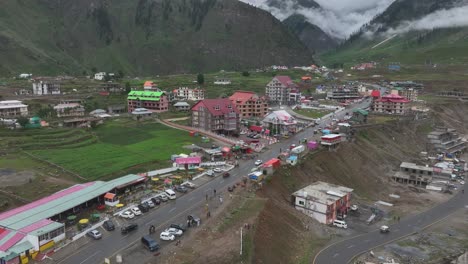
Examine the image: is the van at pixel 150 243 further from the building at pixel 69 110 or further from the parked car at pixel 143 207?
the building at pixel 69 110

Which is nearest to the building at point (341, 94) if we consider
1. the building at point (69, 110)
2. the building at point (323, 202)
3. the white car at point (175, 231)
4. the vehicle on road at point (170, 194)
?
the building at point (69, 110)

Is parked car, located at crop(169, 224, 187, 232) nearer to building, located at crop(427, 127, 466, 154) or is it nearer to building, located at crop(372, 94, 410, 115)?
building, located at crop(427, 127, 466, 154)

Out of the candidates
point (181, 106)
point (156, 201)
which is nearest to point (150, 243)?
point (156, 201)

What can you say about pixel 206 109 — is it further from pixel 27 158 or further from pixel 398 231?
pixel 398 231

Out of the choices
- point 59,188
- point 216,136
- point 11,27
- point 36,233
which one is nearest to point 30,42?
point 11,27

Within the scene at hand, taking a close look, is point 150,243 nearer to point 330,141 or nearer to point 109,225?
point 109,225

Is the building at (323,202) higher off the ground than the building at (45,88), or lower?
lower
